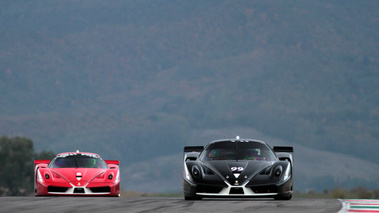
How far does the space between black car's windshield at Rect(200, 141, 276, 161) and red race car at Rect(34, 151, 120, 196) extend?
13.0 ft

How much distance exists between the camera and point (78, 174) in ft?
68.0

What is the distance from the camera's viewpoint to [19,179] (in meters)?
158

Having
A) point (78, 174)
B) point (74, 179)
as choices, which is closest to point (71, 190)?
point (74, 179)

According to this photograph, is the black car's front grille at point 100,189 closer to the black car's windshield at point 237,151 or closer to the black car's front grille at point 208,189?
the black car's windshield at point 237,151

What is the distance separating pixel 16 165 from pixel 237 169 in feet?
478

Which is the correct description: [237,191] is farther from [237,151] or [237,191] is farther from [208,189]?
[237,151]

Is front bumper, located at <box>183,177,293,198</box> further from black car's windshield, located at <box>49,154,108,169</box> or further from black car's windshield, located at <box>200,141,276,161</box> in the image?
black car's windshield, located at <box>49,154,108,169</box>

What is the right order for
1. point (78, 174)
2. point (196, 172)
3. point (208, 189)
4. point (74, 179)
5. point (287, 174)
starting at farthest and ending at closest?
1. point (78, 174)
2. point (74, 179)
3. point (287, 174)
4. point (196, 172)
5. point (208, 189)

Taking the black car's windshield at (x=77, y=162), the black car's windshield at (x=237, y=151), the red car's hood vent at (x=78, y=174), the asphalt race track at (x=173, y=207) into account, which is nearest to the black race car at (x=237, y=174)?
the black car's windshield at (x=237, y=151)

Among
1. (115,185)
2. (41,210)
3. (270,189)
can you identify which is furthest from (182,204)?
(115,185)

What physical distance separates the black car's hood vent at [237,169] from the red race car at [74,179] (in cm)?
463

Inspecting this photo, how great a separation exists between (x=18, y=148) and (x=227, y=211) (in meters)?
151

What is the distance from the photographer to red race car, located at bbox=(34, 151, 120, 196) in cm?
2041

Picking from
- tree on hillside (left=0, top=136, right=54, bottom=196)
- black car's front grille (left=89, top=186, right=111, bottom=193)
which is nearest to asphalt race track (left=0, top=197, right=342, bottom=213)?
black car's front grille (left=89, top=186, right=111, bottom=193)
